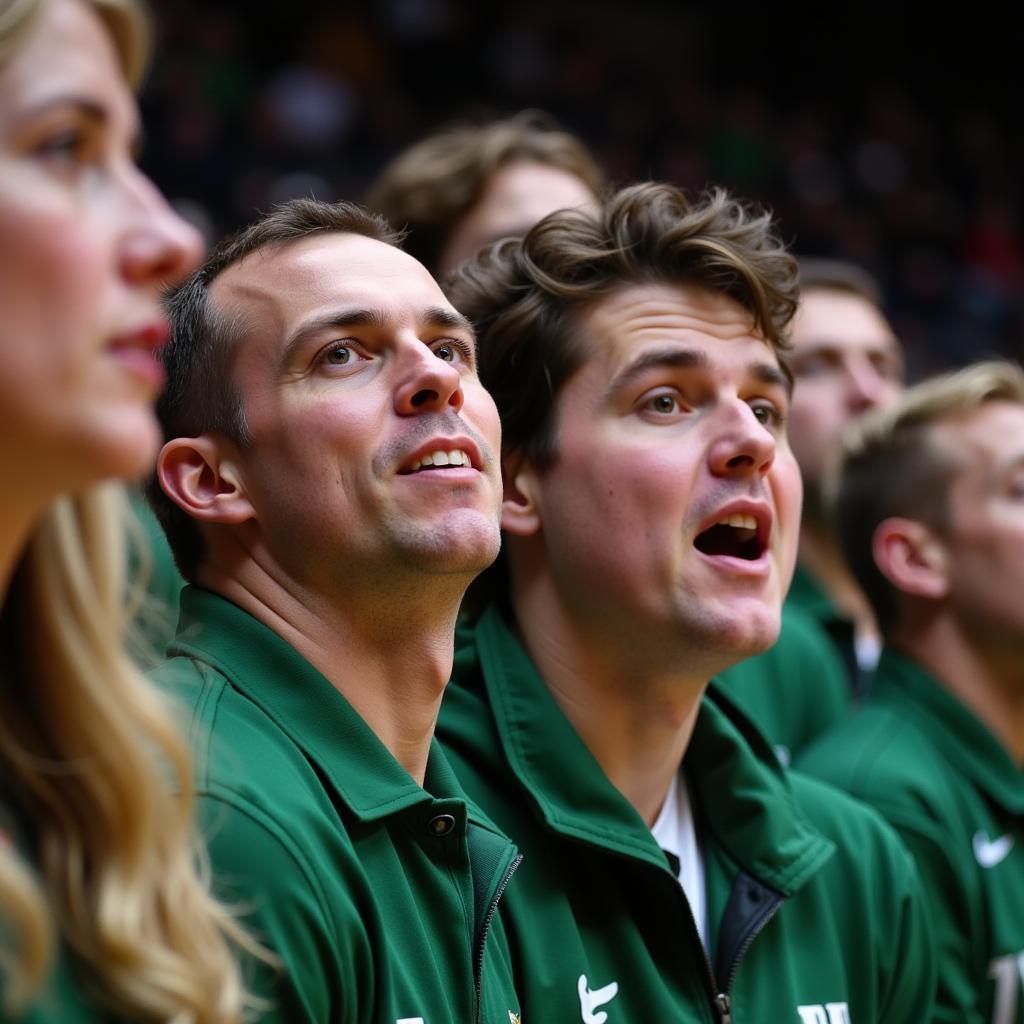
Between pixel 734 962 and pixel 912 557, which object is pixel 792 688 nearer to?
pixel 912 557

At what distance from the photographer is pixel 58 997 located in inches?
66.4

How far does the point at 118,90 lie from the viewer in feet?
5.92

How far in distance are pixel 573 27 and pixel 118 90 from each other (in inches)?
509

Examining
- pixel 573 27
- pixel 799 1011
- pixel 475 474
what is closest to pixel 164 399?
pixel 475 474

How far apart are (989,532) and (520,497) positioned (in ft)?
4.84

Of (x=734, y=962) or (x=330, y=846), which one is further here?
(x=734, y=962)

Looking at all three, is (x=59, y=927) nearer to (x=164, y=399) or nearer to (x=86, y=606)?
(x=86, y=606)

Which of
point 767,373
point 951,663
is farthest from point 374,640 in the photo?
point 951,663

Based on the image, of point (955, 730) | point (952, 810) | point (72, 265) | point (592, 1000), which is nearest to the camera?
point (72, 265)

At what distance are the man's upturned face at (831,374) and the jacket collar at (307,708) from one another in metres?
3.06

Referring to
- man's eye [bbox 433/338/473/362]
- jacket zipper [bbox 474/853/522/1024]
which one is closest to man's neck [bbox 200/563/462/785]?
jacket zipper [bbox 474/853/522/1024]

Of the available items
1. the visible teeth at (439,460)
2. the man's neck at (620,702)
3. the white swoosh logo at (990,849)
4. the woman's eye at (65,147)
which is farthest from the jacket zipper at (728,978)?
the woman's eye at (65,147)

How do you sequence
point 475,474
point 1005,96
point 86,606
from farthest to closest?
1. point 1005,96
2. point 475,474
3. point 86,606

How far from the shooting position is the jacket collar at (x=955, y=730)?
12.6 ft
